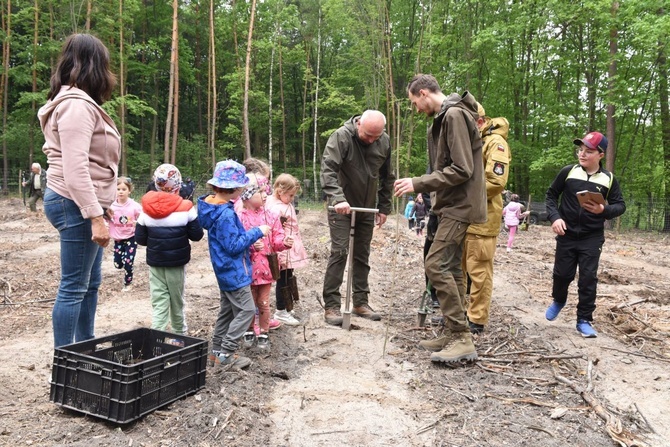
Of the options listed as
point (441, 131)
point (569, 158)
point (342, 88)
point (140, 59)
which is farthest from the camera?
point (140, 59)

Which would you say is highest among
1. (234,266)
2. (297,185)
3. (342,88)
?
(342,88)

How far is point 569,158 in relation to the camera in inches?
956

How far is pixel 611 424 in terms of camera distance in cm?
314

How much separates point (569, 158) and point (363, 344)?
23.3 meters

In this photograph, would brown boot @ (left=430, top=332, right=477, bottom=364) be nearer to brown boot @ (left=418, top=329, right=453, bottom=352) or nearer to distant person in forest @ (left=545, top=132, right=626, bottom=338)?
brown boot @ (left=418, top=329, right=453, bottom=352)

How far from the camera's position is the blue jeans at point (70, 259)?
10.3ft

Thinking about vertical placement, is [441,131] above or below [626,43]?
below

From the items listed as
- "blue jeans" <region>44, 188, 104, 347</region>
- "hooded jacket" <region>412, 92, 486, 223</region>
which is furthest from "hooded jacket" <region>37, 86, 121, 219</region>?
"hooded jacket" <region>412, 92, 486, 223</region>

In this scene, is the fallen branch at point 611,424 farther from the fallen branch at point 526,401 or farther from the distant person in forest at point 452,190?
the distant person in forest at point 452,190

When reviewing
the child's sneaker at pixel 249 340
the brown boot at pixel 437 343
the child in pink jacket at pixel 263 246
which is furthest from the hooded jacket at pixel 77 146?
the brown boot at pixel 437 343

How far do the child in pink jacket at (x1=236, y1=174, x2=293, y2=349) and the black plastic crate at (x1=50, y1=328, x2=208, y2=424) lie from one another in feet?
3.72

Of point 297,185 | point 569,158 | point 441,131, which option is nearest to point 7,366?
point 297,185

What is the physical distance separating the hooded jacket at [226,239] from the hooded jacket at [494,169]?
230 centimetres

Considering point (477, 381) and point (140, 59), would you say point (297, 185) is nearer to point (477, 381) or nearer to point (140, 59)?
point (477, 381)
